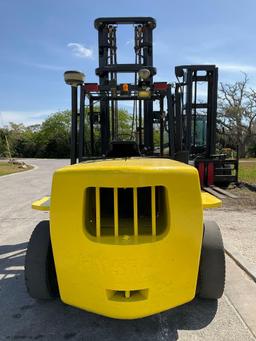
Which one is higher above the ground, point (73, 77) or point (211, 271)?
point (73, 77)

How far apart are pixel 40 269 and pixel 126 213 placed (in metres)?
0.94

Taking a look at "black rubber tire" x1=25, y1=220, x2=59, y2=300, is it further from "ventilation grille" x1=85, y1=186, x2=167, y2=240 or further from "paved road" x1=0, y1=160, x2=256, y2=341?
"ventilation grille" x1=85, y1=186, x2=167, y2=240

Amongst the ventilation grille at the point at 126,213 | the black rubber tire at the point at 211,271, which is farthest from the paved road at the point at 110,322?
the ventilation grille at the point at 126,213

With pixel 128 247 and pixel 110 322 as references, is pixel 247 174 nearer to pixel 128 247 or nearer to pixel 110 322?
pixel 110 322

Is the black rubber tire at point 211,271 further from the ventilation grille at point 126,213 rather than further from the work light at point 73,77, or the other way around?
the work light at point 73,77

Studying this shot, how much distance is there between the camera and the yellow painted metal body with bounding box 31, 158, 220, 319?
2.78 metres

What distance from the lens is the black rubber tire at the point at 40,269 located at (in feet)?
11.3

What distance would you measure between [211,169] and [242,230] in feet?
17.7

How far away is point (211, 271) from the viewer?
344cm

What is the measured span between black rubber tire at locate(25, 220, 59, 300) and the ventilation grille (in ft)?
2.06

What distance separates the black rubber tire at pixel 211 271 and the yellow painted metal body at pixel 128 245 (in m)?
0.54

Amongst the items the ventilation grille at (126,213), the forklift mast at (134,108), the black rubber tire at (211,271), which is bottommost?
the black rubber tire at (211,271)

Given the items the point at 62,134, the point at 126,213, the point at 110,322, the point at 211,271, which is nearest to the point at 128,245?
the point at 126,213

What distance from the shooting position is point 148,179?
9.07ft
